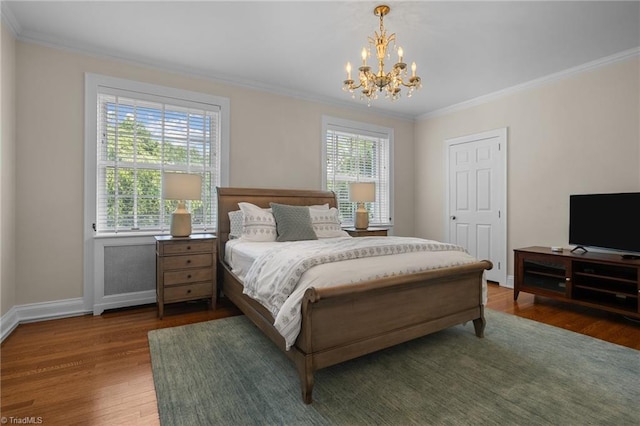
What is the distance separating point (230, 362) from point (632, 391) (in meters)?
2.46

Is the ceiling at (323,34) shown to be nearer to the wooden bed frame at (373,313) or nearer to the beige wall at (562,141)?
the beige wall at (562,141)

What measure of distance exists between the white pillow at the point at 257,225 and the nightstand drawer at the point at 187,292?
25.0 inches

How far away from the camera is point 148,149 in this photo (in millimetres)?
3420

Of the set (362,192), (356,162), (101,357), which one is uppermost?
(356,162)

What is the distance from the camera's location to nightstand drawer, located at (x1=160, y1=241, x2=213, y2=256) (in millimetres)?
2988

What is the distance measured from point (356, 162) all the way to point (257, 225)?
229 cm

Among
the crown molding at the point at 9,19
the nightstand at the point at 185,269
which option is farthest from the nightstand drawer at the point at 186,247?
the crown molding at the point at 9,19

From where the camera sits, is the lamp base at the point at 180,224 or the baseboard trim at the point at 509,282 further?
the baseboard trim at the point at 509,282

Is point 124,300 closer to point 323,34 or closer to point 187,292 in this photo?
point 187,292

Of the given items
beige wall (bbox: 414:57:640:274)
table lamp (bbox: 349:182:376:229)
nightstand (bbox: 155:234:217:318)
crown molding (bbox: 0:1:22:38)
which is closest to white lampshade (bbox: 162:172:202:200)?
nightstand (bbox: 155:234:217:318)

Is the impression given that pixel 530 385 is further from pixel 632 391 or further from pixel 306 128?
pixel 306 128

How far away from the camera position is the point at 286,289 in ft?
6.20

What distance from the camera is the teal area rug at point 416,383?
1595 millimetres

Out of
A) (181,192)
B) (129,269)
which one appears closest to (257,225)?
(181,192)
